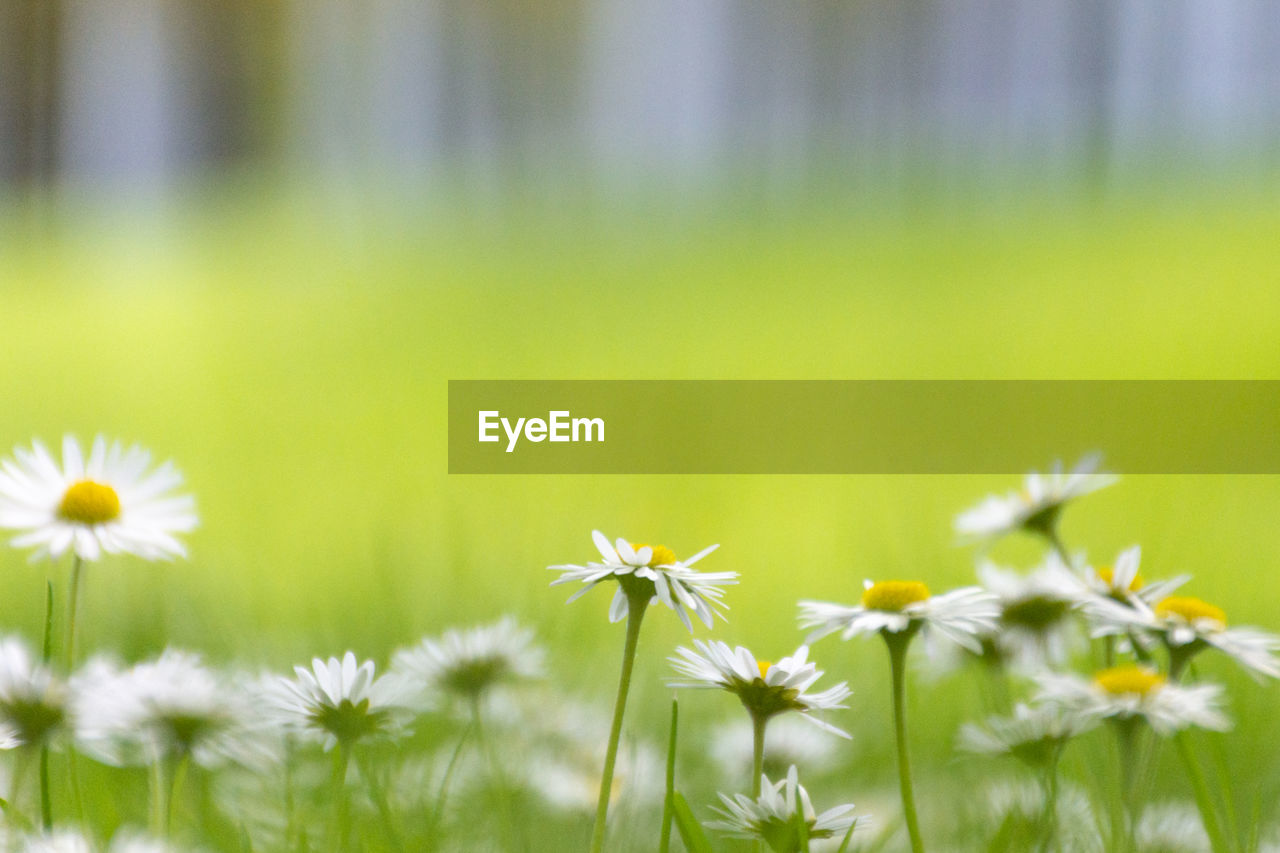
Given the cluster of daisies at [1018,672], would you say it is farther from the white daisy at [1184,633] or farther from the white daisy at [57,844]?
the white daisy at [57,844]

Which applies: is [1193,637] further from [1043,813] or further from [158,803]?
[158,803]

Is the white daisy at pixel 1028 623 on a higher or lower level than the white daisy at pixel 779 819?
higher

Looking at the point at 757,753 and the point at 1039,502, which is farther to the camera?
the point at 1039,502

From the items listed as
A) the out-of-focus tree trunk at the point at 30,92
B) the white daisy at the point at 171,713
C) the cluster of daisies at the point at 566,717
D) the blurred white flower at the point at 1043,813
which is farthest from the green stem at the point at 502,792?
the out-of-focus tree trunk at the point at 30,92

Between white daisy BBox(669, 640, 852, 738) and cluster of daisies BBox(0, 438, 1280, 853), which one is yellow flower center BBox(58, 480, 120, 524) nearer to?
cluster of daisies BBox(0, 438, 1280, 853)
